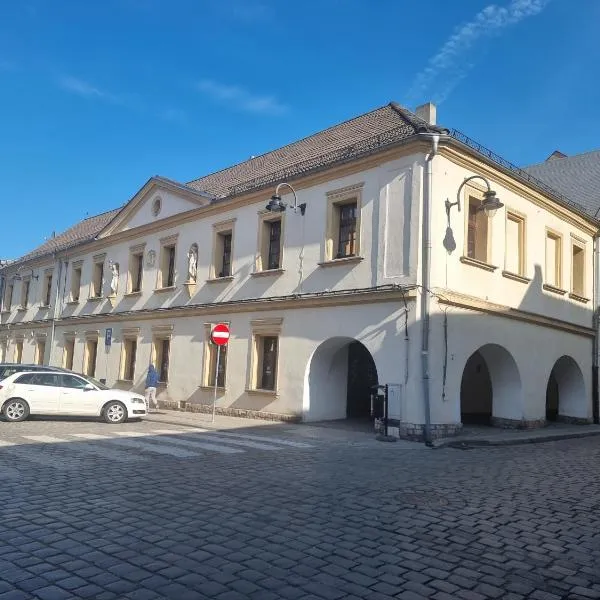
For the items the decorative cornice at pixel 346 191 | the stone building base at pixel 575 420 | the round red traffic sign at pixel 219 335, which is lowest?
the stone building base at pixel 575 420

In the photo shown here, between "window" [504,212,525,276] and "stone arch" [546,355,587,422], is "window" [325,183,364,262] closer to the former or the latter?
"window" [504,212,525,276]

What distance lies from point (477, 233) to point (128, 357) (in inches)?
638

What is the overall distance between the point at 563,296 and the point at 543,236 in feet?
8.37

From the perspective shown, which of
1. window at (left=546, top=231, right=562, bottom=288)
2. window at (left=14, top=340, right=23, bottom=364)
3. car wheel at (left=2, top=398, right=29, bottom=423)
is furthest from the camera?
window at (left=14, top=340, right=23, bottom=364)

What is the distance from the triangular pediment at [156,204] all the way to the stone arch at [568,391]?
47.7 ft

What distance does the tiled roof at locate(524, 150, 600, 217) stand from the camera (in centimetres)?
2481

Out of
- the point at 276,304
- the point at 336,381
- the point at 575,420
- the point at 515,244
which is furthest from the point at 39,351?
the point at 575,420

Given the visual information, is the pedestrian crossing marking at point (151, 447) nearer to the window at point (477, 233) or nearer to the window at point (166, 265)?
the window at point (477, 233)

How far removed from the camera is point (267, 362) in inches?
750

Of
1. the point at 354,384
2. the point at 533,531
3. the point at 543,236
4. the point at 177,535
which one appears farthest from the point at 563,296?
the point at 177,535

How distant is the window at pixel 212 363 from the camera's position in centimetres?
2042

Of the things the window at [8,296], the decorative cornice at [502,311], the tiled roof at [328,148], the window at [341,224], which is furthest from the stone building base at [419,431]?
the window at [8,296]

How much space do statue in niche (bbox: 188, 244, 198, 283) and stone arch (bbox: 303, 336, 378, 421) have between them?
703 cm

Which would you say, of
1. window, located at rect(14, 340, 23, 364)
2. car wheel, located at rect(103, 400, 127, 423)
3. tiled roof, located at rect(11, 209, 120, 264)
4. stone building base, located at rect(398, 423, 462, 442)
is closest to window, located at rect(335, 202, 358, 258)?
stone building base, located at rect(398, 423, 462, 442)
